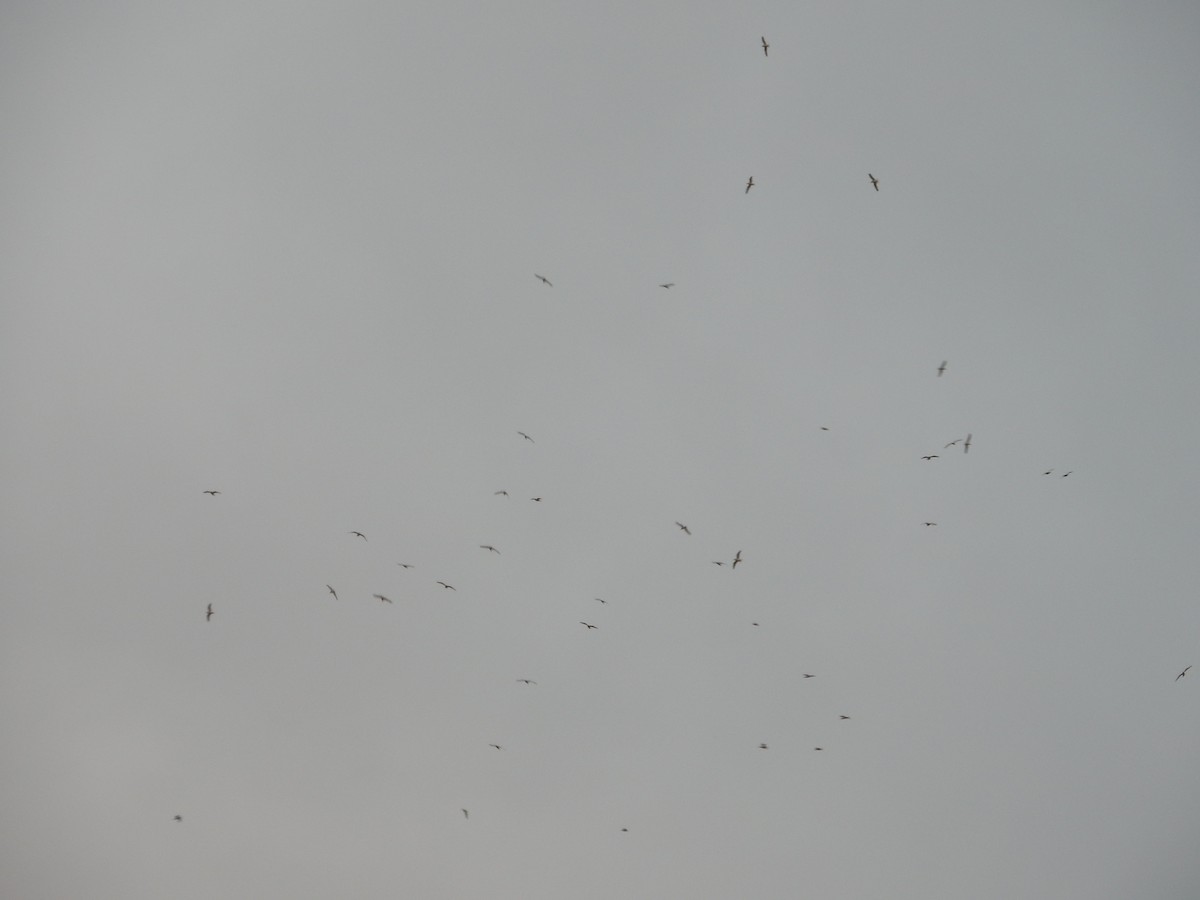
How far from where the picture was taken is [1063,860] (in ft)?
141

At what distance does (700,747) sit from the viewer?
42250 millimetres

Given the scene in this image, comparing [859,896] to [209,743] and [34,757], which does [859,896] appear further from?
[34,757]

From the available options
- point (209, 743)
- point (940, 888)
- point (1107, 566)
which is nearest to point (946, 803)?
point (940, 888)

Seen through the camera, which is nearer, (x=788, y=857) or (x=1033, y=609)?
(x=1033, y=609)

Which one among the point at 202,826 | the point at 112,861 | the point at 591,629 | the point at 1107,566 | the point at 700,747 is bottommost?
the point at 112,861

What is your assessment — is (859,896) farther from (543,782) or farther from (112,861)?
(112,861)

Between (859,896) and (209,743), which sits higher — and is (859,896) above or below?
above

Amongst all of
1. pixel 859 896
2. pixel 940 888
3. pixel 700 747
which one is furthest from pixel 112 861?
pixel 940 888

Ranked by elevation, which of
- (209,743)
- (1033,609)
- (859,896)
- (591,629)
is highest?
(1033,609)

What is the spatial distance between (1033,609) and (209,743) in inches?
1664

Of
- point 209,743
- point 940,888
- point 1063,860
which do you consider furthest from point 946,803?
point 209,743

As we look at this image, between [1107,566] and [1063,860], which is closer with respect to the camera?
[1107,566]

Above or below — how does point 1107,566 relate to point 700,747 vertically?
above

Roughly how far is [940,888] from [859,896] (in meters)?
4.46
